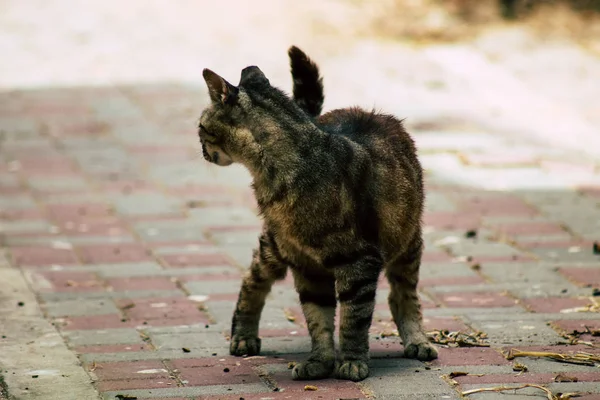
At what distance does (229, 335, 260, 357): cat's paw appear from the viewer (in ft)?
18.0

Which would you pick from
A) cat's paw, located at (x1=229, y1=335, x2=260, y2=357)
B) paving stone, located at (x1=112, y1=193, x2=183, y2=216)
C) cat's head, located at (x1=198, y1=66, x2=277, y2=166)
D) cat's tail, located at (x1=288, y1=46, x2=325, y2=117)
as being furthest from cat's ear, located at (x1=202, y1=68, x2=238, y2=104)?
paving stone, located at (x1=112, y1=193, x2=183, y2=216)

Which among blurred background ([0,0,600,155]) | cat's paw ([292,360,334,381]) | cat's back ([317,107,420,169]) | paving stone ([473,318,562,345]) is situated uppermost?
blurred background ([0,0,600,155])

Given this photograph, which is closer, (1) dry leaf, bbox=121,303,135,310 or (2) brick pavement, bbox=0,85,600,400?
(2) brick pavement, bbox=0,85,600,400

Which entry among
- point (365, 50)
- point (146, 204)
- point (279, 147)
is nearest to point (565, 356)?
point (279, 147)

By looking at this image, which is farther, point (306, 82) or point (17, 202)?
point (17, 202)

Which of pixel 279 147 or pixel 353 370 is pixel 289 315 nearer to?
pixel 353 370

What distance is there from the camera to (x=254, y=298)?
220 inches

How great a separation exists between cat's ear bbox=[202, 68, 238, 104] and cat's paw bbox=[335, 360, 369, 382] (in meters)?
1.27

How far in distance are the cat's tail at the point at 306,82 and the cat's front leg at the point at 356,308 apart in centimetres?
95

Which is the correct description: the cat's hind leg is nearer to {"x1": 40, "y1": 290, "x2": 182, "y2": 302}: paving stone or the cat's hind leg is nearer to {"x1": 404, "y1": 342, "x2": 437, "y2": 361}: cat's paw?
{"x1": 404, "y1": 342, "x2": 437, "y2": 361}: cat's paw

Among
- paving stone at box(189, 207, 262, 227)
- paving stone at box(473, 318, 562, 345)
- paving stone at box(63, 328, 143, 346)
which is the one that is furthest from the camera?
paving stone at box(189, 207, 262, 227)

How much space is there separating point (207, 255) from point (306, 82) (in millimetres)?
2199

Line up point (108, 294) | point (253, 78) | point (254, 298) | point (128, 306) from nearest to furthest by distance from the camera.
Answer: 1. point (253, 78)
2. point (254, 298)
3. point (128, 306)
4. point (108, 294)

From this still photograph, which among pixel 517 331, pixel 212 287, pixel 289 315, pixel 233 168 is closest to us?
pixel 517 331
